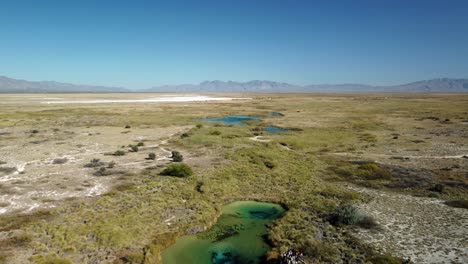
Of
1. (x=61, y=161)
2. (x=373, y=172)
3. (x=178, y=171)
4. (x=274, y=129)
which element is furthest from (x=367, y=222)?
(x=274, y=129)

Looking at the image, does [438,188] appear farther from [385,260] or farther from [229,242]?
[229,242]

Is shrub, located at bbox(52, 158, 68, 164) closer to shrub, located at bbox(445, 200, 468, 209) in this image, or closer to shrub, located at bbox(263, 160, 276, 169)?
shrub, located at bbox(263, 160, 276, 169)

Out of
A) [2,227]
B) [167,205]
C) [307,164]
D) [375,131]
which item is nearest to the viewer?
[2,227]

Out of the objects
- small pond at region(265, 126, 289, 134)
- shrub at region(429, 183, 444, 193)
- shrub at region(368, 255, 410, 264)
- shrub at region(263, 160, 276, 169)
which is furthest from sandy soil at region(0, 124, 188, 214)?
shrub at region(429, 183, 444, 193)

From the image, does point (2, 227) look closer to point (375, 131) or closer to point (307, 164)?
point (307, 164)

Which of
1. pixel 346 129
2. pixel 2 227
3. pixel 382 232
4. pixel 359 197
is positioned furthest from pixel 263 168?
pixel 346 129

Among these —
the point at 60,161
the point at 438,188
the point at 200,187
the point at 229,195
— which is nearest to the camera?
the point at 229,195
